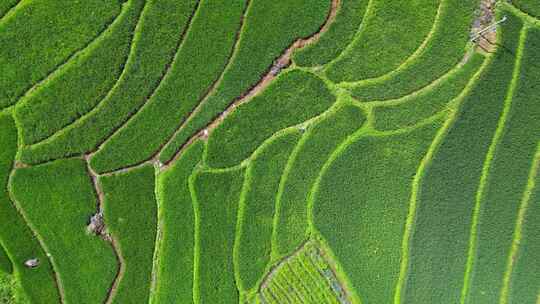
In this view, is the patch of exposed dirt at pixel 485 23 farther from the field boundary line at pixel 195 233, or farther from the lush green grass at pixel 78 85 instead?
the lush green grass at pixel 78 85

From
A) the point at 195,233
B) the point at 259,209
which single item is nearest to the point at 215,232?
the point at 195,233

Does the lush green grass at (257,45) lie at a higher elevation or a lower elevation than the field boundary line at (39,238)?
higher

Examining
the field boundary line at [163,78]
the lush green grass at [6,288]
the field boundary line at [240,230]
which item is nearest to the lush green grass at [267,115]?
the field boundary line at [240,230]

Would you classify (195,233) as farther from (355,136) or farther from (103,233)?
(355,136)

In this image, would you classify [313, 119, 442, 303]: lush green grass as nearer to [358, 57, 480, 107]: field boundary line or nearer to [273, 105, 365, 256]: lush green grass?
[273, 105, 365, 256]: lush green grass

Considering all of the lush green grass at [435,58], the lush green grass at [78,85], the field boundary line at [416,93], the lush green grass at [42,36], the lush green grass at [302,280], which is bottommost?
the lush green grass at [302,280]

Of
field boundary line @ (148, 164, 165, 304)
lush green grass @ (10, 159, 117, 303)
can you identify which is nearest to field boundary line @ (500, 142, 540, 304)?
field boundary line @ (148, 164, 165, 304)

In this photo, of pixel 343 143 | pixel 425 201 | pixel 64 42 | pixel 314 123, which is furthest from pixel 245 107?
pixel 425 201
